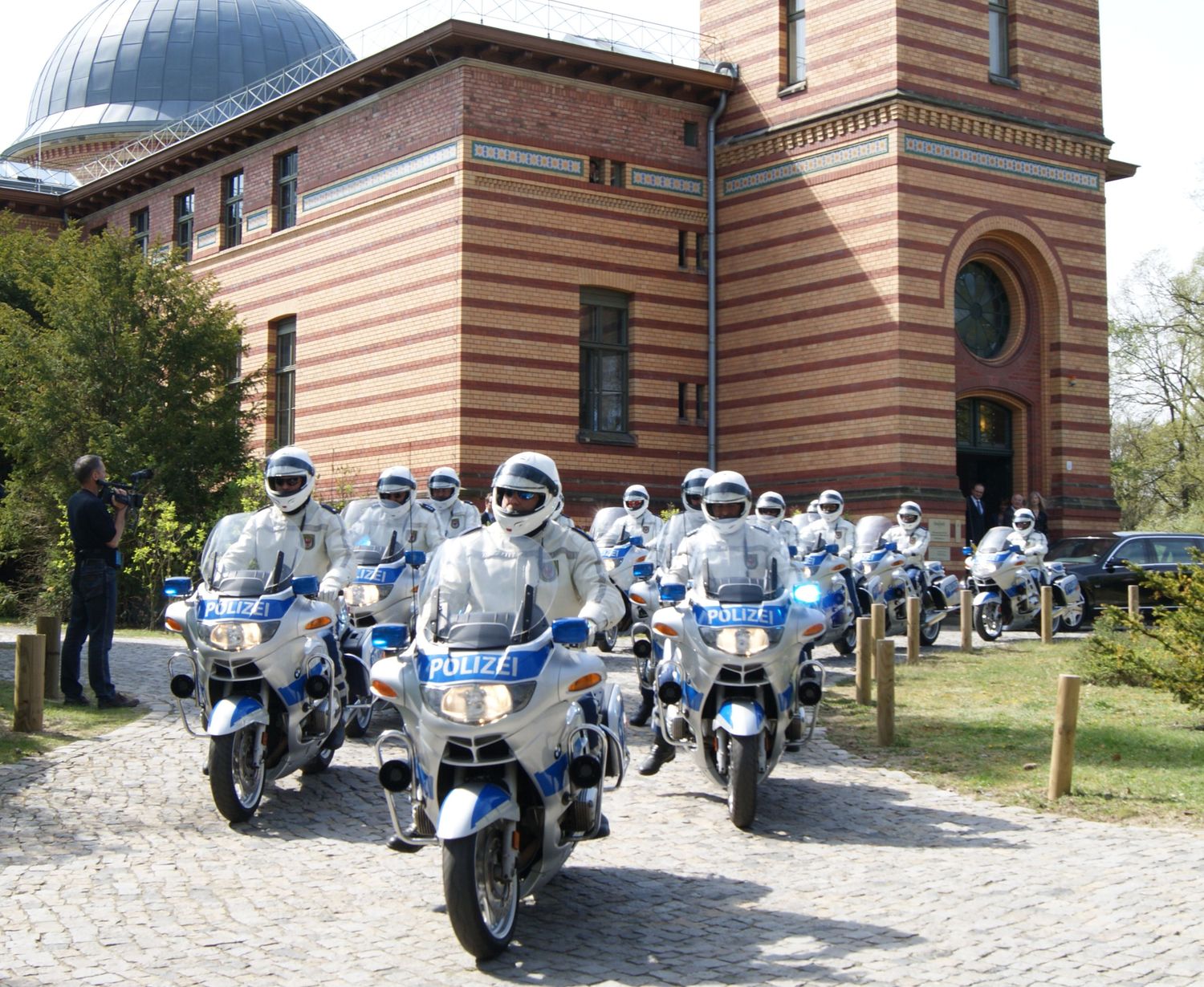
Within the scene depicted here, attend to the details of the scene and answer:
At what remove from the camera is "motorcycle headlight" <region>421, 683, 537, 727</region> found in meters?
5.94

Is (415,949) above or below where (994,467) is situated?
below

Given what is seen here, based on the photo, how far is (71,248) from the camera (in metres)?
24.0

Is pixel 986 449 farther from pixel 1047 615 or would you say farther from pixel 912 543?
pixel 912 543

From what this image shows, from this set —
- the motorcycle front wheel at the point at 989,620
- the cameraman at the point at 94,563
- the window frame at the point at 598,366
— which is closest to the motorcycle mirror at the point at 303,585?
the cameraman at the point at 94,563

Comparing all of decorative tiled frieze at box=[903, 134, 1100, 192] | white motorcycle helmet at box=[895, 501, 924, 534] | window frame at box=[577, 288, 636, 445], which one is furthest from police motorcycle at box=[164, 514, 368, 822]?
decorative tiled frieze at box=[903, 134, 1100, 192]

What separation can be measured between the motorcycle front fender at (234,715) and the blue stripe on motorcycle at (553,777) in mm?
2511

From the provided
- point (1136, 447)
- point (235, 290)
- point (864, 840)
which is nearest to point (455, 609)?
point (864, 840)

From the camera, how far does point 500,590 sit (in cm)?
663

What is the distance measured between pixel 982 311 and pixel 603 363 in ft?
23.2

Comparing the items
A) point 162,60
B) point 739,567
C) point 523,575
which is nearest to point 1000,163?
point 739,567

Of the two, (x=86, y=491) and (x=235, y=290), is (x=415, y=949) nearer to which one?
(x=86, y=491)

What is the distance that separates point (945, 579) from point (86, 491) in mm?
12133

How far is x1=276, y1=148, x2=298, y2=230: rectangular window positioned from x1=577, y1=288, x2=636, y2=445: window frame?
6970mm

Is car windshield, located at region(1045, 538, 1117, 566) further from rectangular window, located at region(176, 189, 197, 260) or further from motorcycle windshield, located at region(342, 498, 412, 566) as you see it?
rectangular window, located at region(176, 189, 197, 260)
